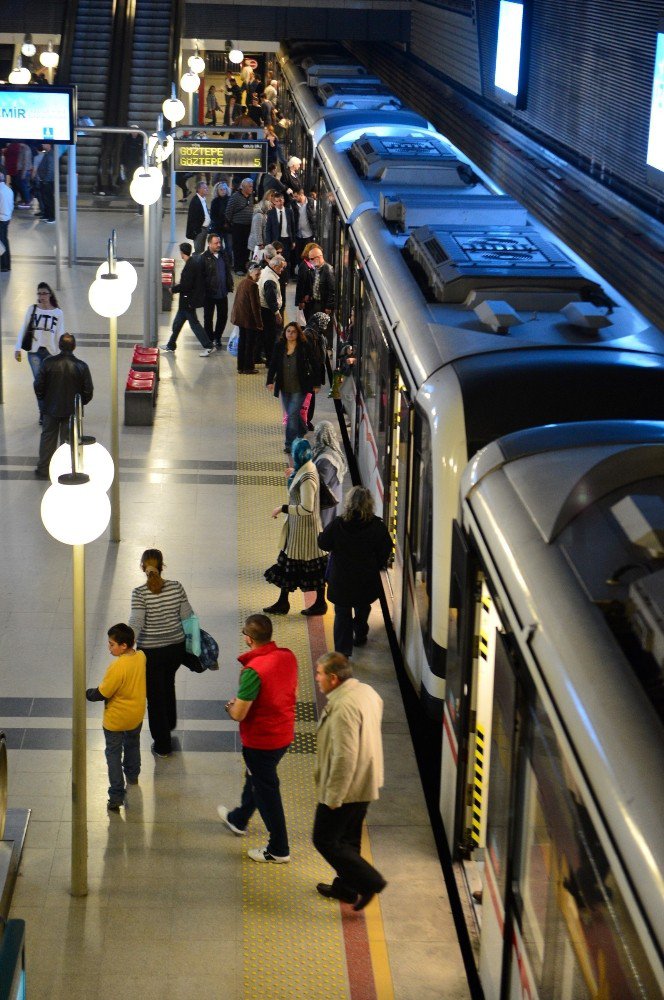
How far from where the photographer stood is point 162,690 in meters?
8.36

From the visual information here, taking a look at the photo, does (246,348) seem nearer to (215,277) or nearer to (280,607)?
(215,277)

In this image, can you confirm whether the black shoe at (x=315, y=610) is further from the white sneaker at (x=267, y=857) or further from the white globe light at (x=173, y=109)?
the white globe light at (x=173, y=109)

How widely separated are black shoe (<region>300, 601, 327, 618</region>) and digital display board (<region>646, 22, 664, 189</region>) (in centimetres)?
608

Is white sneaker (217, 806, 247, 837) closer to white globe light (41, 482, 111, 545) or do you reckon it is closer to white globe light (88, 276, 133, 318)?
white globe light (41, 482, 111, 545)

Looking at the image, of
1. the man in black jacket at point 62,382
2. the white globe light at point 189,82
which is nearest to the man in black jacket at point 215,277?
the man in black jacket at point 62,382

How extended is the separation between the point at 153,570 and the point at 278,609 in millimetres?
2571

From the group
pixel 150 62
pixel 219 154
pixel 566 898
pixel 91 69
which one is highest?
pixel 150 62

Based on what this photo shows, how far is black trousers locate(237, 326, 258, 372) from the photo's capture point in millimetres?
17109

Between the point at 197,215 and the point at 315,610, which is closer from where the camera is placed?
the point at 315,610

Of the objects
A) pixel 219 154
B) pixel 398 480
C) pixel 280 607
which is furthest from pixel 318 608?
pixel 219 154

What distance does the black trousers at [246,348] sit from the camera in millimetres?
17109

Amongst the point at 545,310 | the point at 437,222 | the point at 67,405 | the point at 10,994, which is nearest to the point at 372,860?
the point at 545,310

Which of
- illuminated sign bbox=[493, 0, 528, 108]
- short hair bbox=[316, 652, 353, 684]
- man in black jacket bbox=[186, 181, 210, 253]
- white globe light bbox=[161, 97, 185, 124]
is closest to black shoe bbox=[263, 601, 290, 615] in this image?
short hair bbox=[316, 652, 353, 684]

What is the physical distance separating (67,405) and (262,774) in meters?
6.34
